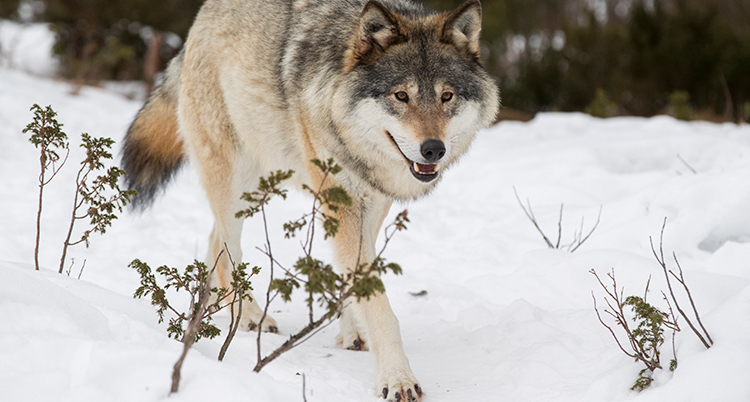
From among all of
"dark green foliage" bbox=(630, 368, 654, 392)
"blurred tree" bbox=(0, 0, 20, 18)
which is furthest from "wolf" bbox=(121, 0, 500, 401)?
"blurred tree" bbox=(0, 0, 20, 18)

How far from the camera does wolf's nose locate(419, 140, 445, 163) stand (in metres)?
2.53

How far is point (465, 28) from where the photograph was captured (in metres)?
2.95

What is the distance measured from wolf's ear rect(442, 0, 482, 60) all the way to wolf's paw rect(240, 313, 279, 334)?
173cm

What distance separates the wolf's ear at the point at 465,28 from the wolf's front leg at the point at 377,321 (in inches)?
31.8

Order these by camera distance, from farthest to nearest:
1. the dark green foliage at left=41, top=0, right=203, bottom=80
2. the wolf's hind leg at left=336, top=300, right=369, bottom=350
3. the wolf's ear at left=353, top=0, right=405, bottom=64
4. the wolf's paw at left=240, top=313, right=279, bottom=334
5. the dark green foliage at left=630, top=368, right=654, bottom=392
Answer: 1. the dark green foliage at left=41, top=0, right=203, bottom=80
2. the wolf's paw at left=240, top=313, right=279, bottom=334
3. the wolf's hind leg at left=336, top=300, right=369, bottom=350
4. the wolf's ear at left=353, top=0, right=405, bottom=64
5. the dark green foliage at left=630, top=368, right=654, bottom=392

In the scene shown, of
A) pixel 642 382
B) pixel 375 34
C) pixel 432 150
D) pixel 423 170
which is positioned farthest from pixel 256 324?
pixel 642 382

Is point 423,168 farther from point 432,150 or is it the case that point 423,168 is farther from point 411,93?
point 411,93

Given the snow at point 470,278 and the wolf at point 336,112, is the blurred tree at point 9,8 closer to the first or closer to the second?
the snow at point 470,278

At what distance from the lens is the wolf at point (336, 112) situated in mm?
2686

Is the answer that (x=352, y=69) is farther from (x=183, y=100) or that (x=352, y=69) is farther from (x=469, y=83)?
(x=183, y=100)

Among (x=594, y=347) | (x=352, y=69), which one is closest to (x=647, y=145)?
(x=594, y=347)

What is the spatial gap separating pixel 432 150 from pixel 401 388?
38.2 inches

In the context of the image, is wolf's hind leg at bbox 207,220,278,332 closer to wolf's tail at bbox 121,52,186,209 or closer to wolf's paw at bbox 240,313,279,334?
wolf's paw at bbox 240,313,279,334

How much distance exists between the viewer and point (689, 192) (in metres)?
4.16
